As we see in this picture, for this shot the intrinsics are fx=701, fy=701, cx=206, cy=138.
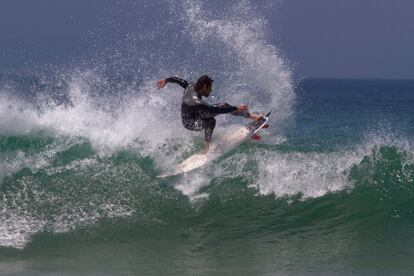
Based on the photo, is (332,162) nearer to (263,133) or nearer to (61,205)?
(263,133)

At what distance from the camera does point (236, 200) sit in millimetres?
12062

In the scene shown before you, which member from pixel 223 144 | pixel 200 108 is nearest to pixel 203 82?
pixel 200 108

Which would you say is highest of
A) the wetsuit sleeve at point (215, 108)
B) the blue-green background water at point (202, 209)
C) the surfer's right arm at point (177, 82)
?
the surfer's right arm at point (177, 82)

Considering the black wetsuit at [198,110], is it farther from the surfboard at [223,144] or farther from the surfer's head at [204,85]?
the surfboard at [223,144]

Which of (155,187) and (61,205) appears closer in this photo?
(61,205)

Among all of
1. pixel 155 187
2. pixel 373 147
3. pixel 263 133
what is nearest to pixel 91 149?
pixel 155 187

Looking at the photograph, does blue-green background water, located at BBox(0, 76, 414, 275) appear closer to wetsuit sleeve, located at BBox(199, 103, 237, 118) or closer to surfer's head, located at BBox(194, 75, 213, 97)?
wetsuit sleeve, located at BBox(199, 103, 237, 118)

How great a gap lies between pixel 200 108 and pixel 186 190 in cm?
166

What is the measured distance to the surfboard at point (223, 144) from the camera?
11758 millimetres

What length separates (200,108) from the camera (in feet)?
36.9

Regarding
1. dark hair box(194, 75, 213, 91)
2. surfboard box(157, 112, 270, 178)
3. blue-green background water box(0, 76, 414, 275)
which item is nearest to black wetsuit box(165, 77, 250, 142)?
dark hair box(194, 75, 213, 91)

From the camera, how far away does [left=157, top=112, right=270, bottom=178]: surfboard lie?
1176 cm

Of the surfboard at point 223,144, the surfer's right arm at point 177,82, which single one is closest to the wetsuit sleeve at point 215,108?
the surfer's right arm at point 177,82

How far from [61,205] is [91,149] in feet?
7.43
